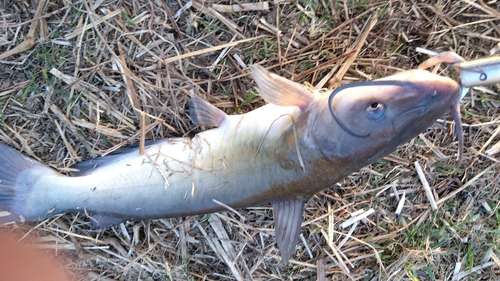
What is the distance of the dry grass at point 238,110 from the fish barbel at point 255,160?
23 cm

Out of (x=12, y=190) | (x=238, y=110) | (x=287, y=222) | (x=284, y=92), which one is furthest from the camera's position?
(x=238, y=110)

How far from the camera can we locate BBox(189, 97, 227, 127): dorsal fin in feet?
7.86

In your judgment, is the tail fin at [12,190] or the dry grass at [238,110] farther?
the dry grass at [238,110]

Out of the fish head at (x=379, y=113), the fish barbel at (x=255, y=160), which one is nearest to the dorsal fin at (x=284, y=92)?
the fish barbel at (x=255, y=160)

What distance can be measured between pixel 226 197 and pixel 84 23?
1.41 m

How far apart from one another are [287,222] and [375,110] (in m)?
0.82

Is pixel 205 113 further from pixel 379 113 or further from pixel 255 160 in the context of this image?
pixel 379 113

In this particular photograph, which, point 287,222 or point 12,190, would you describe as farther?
point 12,190

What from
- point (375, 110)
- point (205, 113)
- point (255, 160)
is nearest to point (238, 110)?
point (205, 113)

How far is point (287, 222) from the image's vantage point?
91.0 inches

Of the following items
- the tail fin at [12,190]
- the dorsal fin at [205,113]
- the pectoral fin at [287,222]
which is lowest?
the pectoral fin at [287,222]

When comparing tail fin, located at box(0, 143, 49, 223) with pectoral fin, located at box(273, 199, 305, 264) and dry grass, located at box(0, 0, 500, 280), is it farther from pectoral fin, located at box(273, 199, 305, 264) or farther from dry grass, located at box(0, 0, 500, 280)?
pectoral fin, located at box(273, 199, 305, 264)

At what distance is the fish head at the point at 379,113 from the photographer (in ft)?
6.03

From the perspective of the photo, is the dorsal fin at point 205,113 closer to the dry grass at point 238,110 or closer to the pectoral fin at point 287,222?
the dry grass at point 238,110
